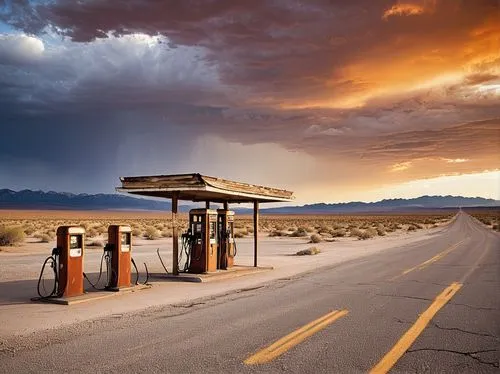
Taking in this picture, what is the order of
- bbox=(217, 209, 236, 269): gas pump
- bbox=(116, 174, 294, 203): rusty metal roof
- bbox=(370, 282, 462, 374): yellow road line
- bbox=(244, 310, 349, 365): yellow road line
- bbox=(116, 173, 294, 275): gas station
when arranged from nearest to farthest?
bbox=(370, 282, 462, 374): yellow road line, bbox=(244, 310, 349, 365): yellow road line, bbox=(116, 174, 294, 203): rusty metal roof, bbox=(116, 173, 294, 275): gas station, bbox=(217, 209, 236, 269): gas pump

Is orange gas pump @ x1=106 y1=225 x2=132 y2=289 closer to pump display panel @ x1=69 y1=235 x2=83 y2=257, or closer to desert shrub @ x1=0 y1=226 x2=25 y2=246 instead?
pump display panel @ x1=69 y1=235 x2=83 y2=257

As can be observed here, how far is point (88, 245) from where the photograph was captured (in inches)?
1342

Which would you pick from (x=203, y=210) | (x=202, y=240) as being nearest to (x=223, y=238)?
(x=202, y=240)

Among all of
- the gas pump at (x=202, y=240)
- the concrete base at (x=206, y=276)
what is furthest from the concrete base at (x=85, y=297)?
the gas pump at (x=202, y=240)

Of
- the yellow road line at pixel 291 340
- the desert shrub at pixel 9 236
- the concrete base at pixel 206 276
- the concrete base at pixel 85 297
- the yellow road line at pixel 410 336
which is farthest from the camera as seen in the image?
the desert shrub at pixel 9 236

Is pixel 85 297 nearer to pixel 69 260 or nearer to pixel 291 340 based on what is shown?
pixel 69 260

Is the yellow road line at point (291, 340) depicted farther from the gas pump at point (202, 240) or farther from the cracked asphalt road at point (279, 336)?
the gas pump at point (202, 240)

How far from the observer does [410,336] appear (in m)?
8.30

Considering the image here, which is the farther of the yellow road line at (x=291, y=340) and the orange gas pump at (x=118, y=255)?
the orange gas pump at (x=118, y=255)

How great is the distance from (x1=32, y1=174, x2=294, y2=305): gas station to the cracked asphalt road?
2.50 m

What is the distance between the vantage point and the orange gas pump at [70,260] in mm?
11906

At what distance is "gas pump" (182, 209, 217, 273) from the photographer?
16.8 meters

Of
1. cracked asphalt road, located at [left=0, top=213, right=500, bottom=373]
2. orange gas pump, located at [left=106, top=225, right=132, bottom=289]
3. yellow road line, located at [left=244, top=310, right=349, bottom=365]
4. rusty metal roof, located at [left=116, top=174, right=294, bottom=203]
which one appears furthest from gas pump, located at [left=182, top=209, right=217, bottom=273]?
yellow road line, located at [left=244, top=310, right=349, bottom=365]

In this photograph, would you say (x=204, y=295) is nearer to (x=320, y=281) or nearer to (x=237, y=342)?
(x=320, y=281)
